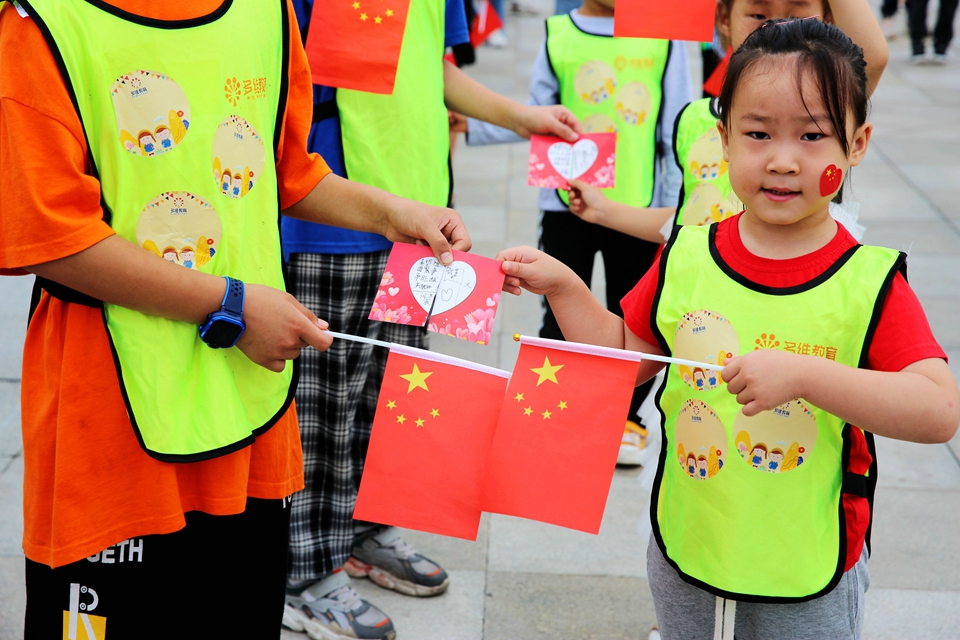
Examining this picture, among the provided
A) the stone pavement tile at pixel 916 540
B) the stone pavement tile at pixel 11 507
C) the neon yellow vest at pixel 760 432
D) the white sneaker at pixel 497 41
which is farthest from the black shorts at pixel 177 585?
the white sneaker at pixel 497 41

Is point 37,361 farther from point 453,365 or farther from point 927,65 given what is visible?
point 927,65

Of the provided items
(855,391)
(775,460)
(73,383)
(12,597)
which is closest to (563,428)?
(775,460)

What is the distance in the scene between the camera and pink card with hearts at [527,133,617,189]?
2.70 m

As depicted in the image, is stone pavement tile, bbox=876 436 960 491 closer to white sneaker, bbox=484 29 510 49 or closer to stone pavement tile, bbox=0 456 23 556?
stone pavement tile, bbox=0 456 23 556

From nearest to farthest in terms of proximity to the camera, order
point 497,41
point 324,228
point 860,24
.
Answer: point 860,24 < point 324,228 < point 497,41

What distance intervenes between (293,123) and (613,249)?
1.70 meters

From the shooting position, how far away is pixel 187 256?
156 cm

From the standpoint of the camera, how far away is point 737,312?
1.59 meters

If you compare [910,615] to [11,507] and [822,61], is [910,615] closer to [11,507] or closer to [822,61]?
[822,61]

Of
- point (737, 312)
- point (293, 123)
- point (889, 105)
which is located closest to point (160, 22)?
point (293, 123)

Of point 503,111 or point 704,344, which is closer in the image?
point 704,344

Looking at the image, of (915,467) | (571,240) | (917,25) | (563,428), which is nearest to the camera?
(563,428)

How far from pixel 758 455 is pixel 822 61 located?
2.09 feet

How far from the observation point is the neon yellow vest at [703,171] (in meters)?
2.29
